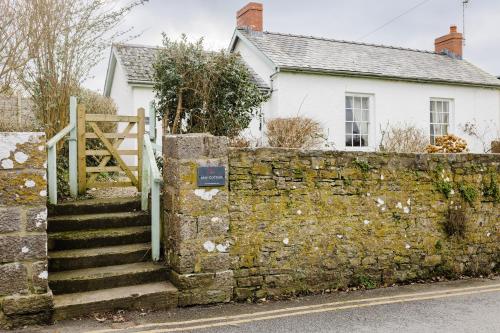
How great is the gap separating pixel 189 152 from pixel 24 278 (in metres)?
2.31

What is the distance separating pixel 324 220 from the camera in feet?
22.1

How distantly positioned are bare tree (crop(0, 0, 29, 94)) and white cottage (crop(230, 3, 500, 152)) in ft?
27.4

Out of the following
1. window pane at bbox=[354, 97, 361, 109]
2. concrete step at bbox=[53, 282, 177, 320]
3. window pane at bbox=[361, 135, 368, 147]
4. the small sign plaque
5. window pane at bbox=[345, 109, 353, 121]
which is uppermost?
window pane at bbox=[354, 97, 361, 109]

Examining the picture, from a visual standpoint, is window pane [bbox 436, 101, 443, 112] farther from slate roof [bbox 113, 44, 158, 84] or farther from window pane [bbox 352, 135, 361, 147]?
slate roof [bbox 113, 44, 158, 84]

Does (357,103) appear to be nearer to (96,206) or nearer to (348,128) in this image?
(348,128)

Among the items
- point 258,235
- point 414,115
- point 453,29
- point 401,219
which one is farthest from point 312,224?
point 453,29

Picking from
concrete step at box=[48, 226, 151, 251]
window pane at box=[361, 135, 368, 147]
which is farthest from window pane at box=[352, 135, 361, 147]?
concrete step at box=[48, 226, 151, 251]

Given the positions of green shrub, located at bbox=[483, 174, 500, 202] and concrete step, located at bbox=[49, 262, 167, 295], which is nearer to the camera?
concrete step, located at bbox=[49, 262, 167, 295]

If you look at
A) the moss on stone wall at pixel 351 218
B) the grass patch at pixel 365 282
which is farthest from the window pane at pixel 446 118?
the grass patch at pixel 365 282

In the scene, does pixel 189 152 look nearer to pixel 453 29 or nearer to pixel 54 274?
pixel 54 274

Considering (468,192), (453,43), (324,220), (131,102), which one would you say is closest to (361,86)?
(453,43)

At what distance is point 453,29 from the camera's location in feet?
67.8

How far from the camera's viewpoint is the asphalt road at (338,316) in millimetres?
5168

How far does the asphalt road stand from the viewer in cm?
517
